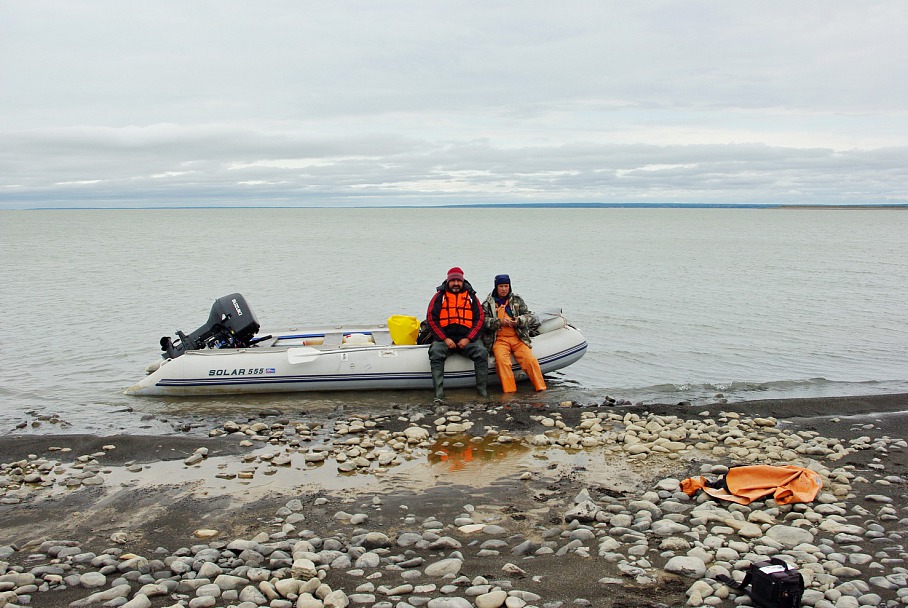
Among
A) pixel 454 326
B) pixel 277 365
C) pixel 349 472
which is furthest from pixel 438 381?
pixel 349 472

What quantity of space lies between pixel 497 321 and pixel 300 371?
3.16 meters

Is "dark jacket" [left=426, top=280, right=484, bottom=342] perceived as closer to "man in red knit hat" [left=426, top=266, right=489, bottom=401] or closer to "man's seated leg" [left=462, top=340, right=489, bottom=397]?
"man in red knit hat" [left=426, top=266, right=489, bottom=401]

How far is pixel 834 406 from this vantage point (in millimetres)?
10336

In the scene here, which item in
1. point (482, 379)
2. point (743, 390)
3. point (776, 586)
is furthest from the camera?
point (743, 390)

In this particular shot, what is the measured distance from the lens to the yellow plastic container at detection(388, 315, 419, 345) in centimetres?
1190

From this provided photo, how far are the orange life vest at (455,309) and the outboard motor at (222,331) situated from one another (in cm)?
324

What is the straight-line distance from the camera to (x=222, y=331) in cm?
1192

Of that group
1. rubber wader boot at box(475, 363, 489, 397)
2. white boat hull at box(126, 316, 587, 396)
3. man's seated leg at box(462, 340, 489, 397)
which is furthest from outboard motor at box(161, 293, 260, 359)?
rubber wader boot at box(475, 363, 489, 397)

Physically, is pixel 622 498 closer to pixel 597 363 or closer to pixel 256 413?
pixel 256 413

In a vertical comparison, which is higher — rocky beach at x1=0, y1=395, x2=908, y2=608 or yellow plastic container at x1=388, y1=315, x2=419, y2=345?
yellow plastic container at x1=388, y1=315, x2=419, y2=345

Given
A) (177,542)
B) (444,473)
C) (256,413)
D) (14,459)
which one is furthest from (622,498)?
(14,459)

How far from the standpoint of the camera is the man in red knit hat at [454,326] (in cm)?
1115

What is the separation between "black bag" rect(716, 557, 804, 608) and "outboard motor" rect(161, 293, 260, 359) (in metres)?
9.08

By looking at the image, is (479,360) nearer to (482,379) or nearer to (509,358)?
(482,379)
